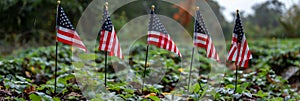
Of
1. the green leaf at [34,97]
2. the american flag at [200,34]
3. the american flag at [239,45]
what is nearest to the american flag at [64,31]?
the green leaf at [34,97]

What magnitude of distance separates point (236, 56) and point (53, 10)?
6277 mm

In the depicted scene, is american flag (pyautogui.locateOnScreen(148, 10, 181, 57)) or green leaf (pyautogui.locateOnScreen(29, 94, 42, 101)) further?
american flag (pyautogui.locateOnScreen(148, 10, 181, 57))

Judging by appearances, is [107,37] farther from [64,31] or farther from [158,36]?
[158,36]

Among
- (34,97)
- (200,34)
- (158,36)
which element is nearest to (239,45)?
(200,34)

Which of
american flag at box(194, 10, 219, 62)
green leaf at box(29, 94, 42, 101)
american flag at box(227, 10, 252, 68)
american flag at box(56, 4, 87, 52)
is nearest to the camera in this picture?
green leaf at box(29, 94, 42, 101)

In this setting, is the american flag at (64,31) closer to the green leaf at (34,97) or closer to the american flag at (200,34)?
the green leaf at (34,97)

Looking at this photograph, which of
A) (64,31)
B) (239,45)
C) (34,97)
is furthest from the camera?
(239,45)

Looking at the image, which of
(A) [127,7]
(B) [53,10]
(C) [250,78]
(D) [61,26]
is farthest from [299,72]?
(A) [127,7]

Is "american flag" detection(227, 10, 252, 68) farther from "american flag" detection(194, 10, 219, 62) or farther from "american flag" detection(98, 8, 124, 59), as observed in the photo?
"american flag" detection(98, 8, 124, 59)

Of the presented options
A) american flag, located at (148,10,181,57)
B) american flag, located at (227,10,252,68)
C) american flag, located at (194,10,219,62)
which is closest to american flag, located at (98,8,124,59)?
american flag, located at (148,10,181,57)

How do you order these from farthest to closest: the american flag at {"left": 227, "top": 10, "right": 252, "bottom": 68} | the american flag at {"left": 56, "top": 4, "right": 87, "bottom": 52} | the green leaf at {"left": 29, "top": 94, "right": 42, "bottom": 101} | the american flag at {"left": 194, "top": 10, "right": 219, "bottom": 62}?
the american flag at {"left": 194, "top": 10, "right": 219, "bottom": 62} → the american flag at {"left": 227, "top": 10, "right": 252, "bottom": 68} → the american flag at {"left": 56, "top": 4, "right": 87, "bottom": 52} → the green leaf at {"left": 29, "top": 94, "right": 42, "bottom": 101}

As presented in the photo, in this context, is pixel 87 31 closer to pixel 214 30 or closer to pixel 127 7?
pixel 127 7

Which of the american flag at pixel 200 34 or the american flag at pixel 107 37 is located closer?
the american flag at pixel 107 37

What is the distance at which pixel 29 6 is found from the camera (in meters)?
7.97
